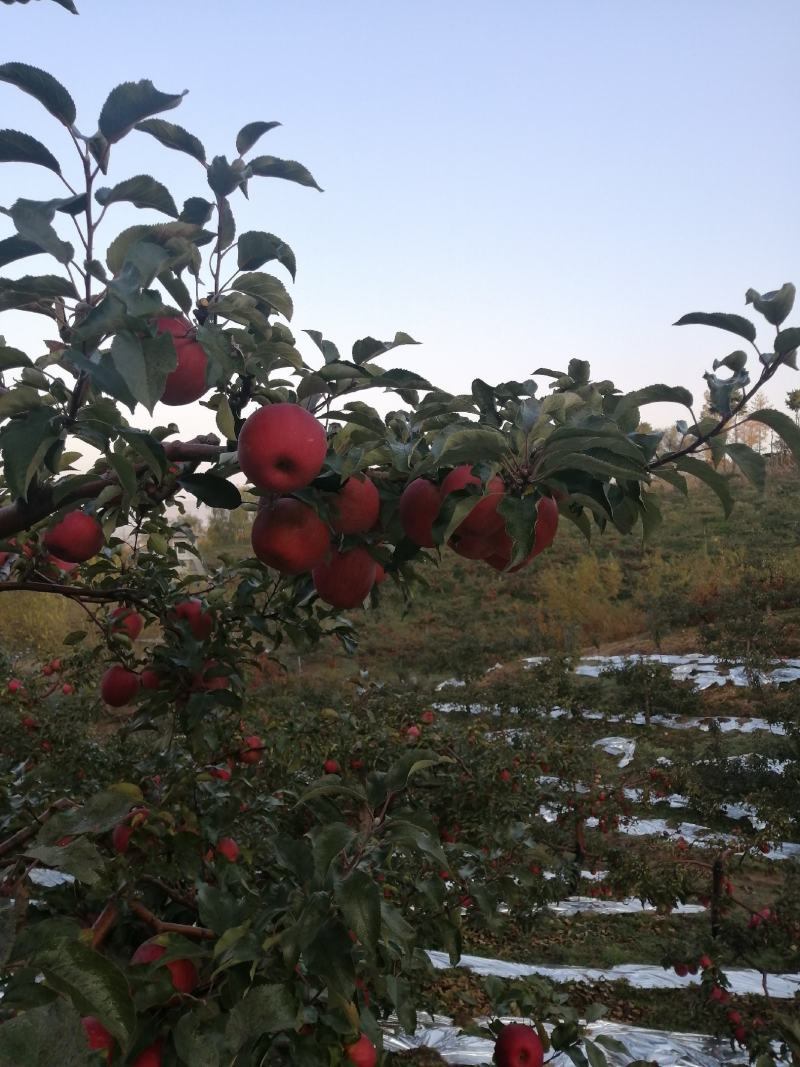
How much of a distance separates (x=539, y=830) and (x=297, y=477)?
14.9 feet

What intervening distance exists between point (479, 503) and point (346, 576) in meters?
0.30

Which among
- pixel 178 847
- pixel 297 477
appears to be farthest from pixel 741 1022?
pixel 297 477

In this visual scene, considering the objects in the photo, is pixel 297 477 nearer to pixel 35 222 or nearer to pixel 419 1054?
pixel 35 222

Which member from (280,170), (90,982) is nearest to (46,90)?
(280,170)

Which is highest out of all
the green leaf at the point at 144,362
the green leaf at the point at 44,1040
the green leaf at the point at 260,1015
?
the green leaf at the point at 144,362

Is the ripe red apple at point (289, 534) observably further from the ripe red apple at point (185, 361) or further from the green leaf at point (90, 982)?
the green leaf at point (90, 982)

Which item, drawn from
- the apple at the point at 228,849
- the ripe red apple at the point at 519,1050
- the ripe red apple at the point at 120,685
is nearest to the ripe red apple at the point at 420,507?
the apple at the point at 228,849

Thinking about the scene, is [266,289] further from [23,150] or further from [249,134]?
[23,150]

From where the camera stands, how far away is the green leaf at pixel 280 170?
100cm

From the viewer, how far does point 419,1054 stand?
10.5 feet

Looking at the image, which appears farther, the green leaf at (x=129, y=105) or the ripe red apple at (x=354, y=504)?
the ripe red apple at (x=354, y=504)

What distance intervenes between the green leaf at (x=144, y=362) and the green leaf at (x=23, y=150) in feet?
1.10

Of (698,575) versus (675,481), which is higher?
(675,481)

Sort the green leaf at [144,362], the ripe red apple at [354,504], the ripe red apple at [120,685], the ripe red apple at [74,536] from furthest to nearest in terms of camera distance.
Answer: the ripe red apple at [120,685], the ripe red apple at [74,536], the ripe red apple at [354,504], the green leaf at [144,362]
